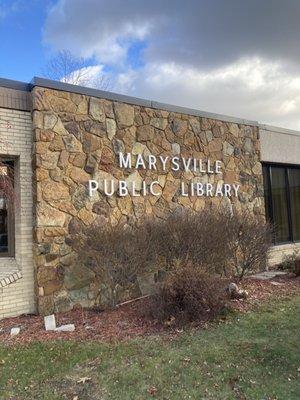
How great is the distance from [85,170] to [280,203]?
23.8 feet

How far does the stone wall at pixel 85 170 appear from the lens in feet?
23.6

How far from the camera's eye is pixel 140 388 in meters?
4.04

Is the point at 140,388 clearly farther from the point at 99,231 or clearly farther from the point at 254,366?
the point at 99,231

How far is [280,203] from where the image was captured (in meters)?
12.7

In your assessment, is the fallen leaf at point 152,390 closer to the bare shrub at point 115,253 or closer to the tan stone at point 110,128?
the bare shrub at point 115,253

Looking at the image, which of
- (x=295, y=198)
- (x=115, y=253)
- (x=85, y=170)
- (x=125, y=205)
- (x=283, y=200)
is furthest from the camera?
(x=295, y=198)

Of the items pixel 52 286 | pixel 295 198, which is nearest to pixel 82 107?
pixel 52 286

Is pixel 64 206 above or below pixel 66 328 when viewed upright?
above

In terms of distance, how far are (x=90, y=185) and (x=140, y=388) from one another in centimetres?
440

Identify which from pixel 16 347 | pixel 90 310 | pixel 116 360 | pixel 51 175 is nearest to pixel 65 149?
pixel 51 175

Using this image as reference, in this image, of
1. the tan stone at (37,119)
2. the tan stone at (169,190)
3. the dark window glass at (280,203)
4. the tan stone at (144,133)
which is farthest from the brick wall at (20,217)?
the dark window glass at (280,203)

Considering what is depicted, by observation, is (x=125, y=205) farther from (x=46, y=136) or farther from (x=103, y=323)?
(x=103, y=323)

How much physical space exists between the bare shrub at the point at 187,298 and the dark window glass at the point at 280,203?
6.92 m

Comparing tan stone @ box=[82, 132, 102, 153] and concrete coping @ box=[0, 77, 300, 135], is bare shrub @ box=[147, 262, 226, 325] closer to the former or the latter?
tan stone @ box=[82, 132, 102, 153]
